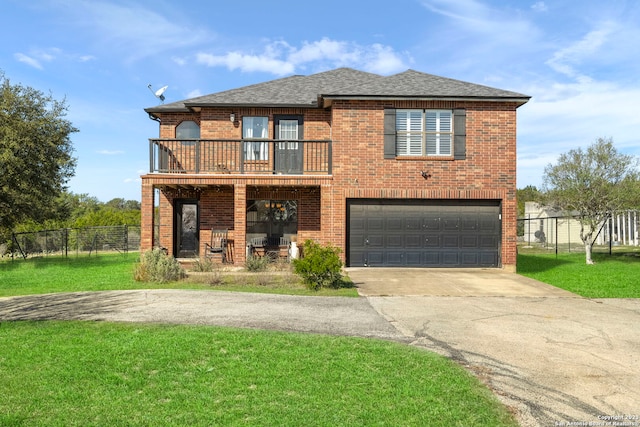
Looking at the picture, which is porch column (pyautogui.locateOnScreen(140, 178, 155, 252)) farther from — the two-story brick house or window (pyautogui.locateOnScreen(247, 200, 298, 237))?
window (pyautogui.locateOnScreen(247, 200, 298, 237))

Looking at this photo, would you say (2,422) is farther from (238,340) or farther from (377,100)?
(377,100)

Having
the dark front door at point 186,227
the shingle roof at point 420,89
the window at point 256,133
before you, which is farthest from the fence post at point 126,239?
the shingle roof at point 420,89

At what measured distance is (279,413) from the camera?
4.05 m

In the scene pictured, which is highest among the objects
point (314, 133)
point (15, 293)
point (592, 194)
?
point (314, 133)

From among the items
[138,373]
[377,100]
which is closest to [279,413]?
[138,373]

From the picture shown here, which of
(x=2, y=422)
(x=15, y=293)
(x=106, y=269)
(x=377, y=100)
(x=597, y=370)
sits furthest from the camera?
(x=106, y=269)

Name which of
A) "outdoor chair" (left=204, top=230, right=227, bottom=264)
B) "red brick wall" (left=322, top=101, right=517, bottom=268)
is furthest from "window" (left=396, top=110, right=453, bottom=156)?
"outdoor chair" (left=204, top=230, right=227, bottom=264)

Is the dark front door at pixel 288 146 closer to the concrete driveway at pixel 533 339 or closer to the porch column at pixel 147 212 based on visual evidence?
the porch column at pixel 147 212

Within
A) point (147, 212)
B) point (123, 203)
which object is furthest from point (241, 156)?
point (123, 203)

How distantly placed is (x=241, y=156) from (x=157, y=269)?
16.2 ft

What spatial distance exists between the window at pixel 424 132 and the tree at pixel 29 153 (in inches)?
553

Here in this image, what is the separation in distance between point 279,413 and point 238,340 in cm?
241

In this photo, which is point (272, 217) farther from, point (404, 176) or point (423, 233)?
point (423, 233)

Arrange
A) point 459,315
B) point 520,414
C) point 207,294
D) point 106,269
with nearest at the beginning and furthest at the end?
1. point 520,414
2. point 459,315
3. point 207,294
4. point 106,269
